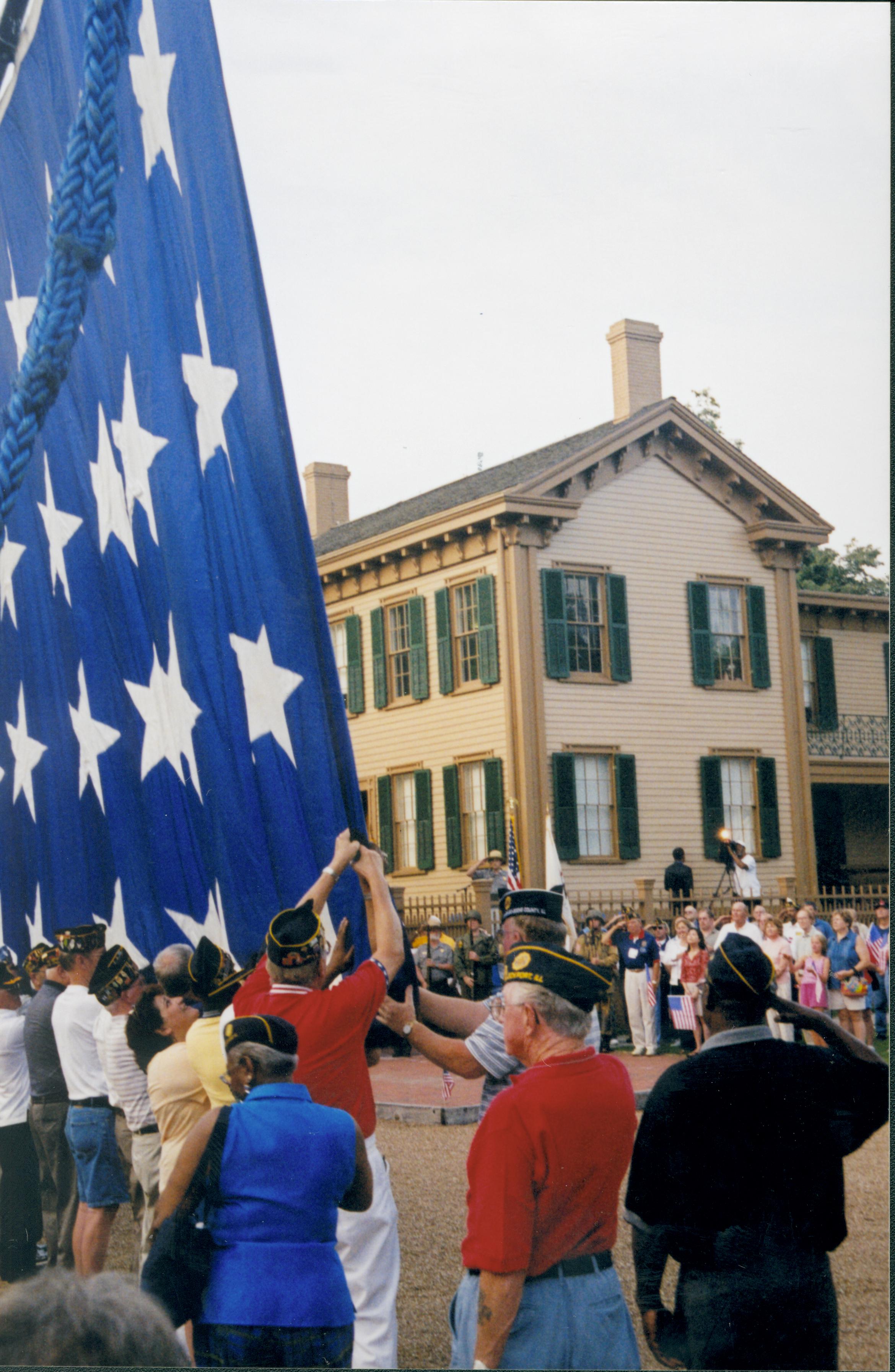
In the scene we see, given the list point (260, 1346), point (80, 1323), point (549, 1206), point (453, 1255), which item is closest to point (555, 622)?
point (549, 1206)

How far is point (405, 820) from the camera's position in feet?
20.0

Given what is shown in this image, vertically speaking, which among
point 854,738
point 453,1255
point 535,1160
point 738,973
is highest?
point 854,738

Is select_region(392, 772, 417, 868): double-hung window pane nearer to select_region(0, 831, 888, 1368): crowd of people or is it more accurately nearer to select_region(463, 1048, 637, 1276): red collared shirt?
select_region(0, 831, 888, 1368): crowd of people

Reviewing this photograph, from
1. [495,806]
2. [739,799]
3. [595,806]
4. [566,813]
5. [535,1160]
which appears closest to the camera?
[535,1160]

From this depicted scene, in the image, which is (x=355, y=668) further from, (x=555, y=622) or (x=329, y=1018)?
(x=329, y=1018)

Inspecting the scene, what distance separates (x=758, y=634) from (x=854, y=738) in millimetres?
814

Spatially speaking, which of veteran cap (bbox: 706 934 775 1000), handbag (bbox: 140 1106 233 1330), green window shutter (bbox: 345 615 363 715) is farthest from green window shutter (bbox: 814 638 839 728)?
green window shutter (bbox: 345 615 363 715)

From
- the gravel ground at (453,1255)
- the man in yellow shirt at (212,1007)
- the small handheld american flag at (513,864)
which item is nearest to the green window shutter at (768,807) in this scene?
the small handheld american flag at (513,864)

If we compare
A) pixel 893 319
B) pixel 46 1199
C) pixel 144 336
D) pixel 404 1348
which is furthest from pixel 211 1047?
pixel 46 1199

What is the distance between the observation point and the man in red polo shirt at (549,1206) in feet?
10.6

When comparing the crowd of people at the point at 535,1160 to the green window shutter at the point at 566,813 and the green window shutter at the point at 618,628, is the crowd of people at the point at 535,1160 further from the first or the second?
the green window shutter at the point at 618,628

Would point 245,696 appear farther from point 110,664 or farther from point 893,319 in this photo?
point 893,319

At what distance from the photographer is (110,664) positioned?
5.25m

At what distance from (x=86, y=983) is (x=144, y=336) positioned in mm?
2699
